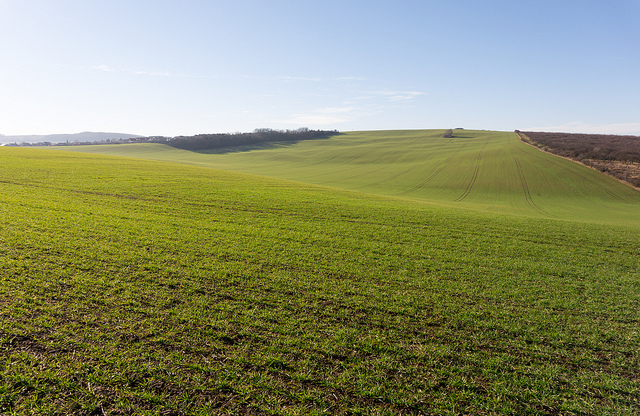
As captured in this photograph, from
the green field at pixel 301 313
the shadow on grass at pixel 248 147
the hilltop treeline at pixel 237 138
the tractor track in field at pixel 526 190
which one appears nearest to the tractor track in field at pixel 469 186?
the tractor track in field at pixel 526 190

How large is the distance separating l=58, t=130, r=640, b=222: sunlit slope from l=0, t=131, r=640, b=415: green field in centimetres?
2776

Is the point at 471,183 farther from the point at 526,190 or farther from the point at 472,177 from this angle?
the point at 526,190

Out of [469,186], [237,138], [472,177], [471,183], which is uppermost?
[237,138]

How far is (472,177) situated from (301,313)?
63.6 m

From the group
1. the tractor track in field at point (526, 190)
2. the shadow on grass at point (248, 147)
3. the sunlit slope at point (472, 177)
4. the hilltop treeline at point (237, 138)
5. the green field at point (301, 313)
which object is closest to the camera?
the green field at point (301, 313)

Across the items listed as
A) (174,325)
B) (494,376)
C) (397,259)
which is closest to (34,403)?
(174,325)

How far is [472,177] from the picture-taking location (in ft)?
204

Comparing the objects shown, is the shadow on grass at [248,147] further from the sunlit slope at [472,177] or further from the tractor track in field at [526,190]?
the tractor track in field at [526,190]

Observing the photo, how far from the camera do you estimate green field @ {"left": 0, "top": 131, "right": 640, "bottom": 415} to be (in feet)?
19.0

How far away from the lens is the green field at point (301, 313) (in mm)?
5805

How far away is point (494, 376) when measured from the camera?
668cm

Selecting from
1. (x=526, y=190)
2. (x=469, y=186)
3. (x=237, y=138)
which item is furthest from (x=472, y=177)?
(x=237, y=138)

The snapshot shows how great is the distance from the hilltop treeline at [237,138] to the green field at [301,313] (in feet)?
382

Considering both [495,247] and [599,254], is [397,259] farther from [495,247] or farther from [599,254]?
[599,254]
